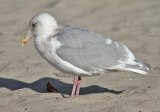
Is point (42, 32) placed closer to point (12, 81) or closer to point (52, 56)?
Answer: point (52, 56)

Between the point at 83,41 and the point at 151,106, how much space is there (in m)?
1.27

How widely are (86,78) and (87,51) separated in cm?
111

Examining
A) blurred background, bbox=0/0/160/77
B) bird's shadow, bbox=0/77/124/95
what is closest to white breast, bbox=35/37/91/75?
bird's shadow, bbox=0/77/124/95

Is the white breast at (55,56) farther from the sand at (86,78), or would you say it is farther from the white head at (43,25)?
the sand at (86,78)

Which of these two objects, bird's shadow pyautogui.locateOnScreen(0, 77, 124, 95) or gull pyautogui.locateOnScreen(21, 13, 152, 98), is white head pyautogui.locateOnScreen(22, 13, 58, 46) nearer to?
gull pyautogui.locateOnScreen(21, 13, 152, 98)

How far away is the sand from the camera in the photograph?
5.07 meters

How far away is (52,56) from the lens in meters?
5.38

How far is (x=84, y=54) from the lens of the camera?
5453 mm

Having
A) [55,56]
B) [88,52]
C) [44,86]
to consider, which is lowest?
[44,86]

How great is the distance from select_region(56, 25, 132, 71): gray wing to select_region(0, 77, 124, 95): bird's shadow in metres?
0.51

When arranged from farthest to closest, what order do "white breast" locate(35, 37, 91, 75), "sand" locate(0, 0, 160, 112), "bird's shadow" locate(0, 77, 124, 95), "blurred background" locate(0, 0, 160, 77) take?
"blurred background" locate(0, 0, 160, 77), "bird's shadow" locate(0, 77, 124, 95), "white breast" locate(35, 37, 91, 75), "sand" locate(0, 0, 160, 112)

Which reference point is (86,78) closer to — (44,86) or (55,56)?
(44,86)

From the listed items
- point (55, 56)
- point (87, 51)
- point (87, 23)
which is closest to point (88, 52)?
point (87, 51)

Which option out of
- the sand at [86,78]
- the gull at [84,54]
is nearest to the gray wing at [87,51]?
the gull at [84,54]
